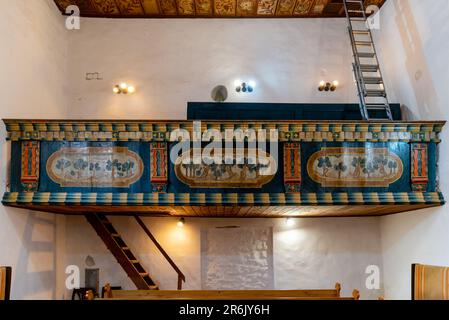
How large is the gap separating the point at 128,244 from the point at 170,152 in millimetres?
2833

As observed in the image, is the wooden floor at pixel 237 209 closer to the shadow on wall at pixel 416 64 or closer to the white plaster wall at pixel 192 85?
the white plaster wall at pixel 192 85

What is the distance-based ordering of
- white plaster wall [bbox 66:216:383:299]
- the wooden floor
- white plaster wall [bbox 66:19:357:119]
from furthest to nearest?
white plaster wall [bbox 66:19:357:119] < white plaster wall [bbox 66:216:383:299] < the wooden floor

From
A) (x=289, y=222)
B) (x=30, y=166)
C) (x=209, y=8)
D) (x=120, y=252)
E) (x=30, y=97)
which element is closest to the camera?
(x=30, y=166)

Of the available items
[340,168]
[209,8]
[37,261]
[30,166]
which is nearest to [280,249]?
[340,168]

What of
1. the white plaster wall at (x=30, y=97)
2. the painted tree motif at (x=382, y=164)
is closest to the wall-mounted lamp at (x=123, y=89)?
the white plaster wall at (x=30, y=97)

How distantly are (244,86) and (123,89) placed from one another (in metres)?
2.32

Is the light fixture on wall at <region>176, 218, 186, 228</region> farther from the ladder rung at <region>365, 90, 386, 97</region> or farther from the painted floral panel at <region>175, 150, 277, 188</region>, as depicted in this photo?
the ladder rung at <region>365, 90, 386, 97</region>

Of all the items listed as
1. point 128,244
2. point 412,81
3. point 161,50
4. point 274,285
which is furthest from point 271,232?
point 161,50

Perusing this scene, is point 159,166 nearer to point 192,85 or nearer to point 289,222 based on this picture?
point 192,85

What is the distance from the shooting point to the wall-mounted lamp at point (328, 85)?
744cm

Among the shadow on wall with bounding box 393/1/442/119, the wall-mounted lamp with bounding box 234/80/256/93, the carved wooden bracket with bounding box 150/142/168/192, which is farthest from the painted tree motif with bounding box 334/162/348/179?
the wall-mounted lamp with bounding box 234/80/256/93

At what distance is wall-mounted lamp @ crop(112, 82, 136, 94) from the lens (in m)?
7.37

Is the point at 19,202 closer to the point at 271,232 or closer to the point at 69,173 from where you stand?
the point at 69,173

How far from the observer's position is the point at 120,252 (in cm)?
610
